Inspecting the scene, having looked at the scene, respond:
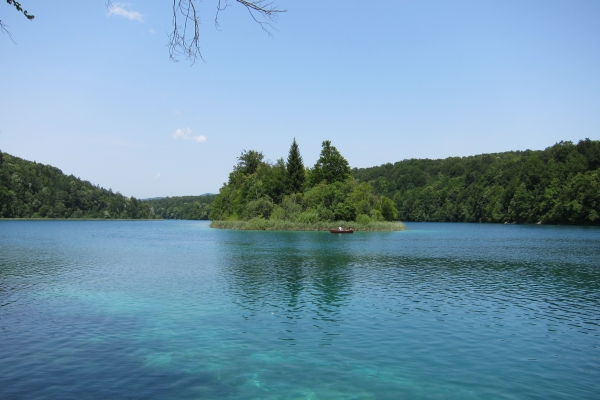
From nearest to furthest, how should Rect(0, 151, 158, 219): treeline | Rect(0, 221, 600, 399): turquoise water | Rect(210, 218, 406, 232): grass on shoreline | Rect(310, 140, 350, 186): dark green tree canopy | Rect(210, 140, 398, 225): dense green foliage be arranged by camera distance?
Rect(0, 221, 600, 399): turquoise water
Rect(210, 218, 406, 232): grass on shoreline
Rect(210, 140, 398, 225): dense green foliage
Rect(310, 140, 350, 186): dark green tree canopy
Rect(0, 151, 158, 219): treeline

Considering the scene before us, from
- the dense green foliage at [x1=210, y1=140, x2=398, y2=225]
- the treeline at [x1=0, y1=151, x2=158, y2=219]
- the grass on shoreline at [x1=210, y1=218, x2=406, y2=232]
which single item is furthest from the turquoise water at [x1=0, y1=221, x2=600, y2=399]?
the treeline at [x1=0, y1=151, x2=158, y2=219]

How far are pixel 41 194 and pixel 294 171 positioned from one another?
122294 mm

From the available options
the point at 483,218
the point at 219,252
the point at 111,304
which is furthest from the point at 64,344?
the point at 483,218

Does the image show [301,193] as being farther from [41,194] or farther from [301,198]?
[41,194]

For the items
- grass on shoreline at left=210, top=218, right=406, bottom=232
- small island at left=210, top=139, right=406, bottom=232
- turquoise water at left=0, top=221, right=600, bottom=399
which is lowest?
turquoise water at left=0, top=221, right=600, bottom=399

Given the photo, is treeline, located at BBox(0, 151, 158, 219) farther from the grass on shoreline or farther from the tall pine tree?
the tall pine tree

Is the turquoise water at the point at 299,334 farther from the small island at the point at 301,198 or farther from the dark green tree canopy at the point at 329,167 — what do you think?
the dark green tree canopy at the point at 329,167

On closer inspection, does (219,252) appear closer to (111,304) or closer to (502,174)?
(111,304)

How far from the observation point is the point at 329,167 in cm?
9331

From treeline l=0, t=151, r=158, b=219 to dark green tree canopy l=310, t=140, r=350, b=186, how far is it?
398 feet

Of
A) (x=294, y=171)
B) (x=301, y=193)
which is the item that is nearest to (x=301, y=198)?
(x=301, y=193)

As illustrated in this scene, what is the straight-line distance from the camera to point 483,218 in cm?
14638

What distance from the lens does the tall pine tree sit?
308 ft

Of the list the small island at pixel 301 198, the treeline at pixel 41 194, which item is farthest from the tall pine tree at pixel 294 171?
the treeline at pixel 41 194
